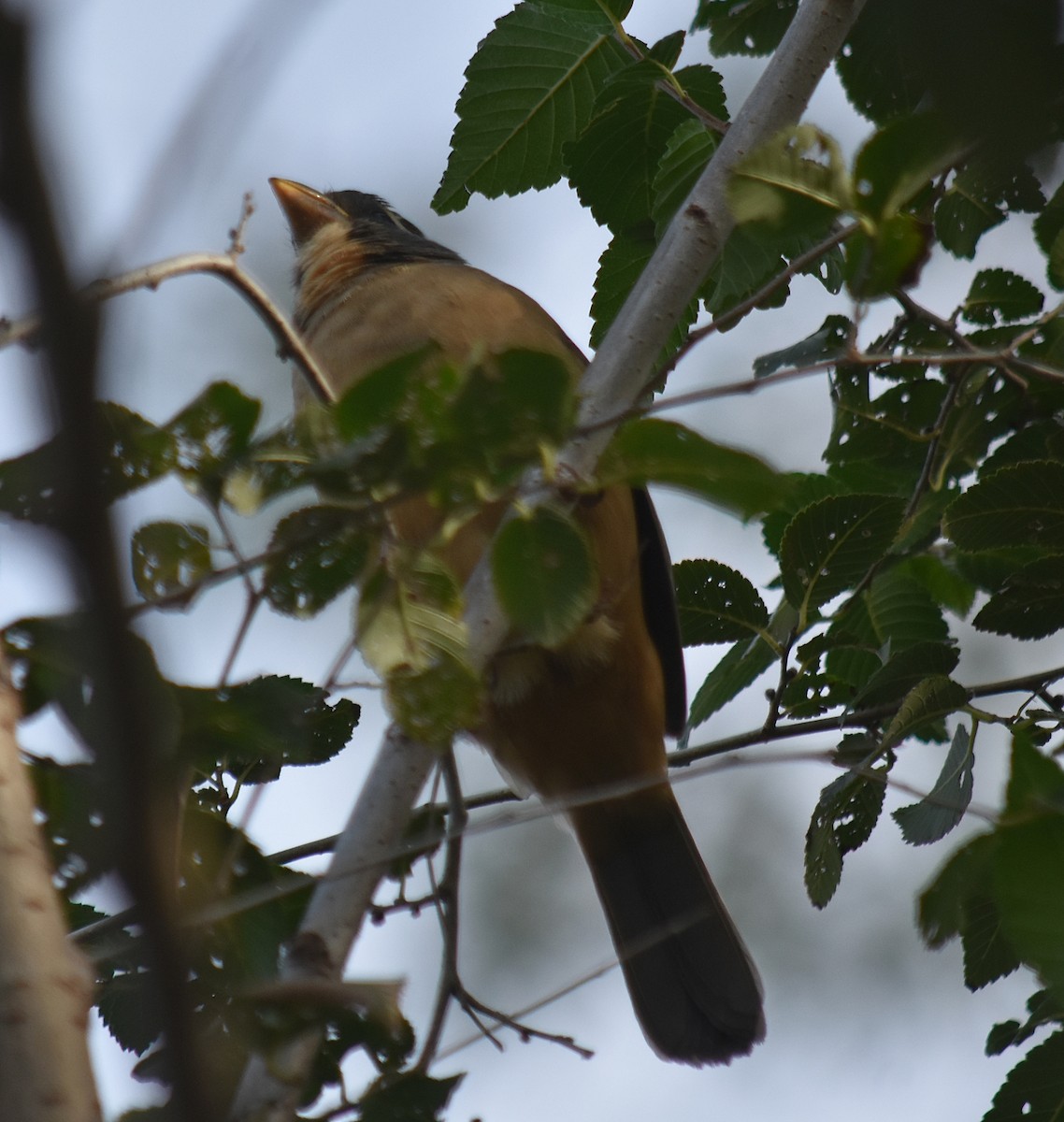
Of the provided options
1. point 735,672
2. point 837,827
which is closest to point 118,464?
point 837,827

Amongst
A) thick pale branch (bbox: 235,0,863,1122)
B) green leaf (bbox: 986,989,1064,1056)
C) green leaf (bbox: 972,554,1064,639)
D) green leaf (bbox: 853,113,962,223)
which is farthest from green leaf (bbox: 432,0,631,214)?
green leaf (bbox: 986,989,1064,1056)

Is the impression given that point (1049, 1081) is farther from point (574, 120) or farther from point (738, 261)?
point (574, 120)

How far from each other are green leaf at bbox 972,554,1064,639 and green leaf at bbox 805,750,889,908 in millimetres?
309

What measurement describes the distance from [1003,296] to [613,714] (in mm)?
1228

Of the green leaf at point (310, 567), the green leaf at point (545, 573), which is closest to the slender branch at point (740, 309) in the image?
the green leaf at point (545, 573)

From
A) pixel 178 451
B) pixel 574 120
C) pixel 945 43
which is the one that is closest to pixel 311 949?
pixel 178 451

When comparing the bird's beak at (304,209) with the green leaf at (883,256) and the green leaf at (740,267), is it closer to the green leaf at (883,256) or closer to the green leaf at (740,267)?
the green leaf at (740,267)

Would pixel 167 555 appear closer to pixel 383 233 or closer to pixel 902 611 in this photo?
pixel 902 611

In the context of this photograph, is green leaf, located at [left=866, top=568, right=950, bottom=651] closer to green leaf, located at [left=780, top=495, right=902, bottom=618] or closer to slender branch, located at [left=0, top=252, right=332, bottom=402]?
green leaf, located at [left=780, top=495, right=902, bottom=618]

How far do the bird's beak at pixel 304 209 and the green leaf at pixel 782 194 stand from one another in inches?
122

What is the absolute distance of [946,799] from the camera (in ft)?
7.25

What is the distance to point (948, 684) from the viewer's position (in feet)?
7.41

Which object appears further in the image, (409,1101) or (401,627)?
(409,1101)

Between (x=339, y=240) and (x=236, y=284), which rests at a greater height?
(x=339, y=240)
